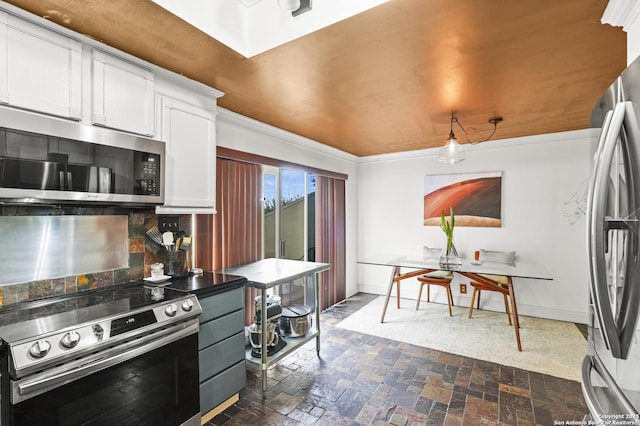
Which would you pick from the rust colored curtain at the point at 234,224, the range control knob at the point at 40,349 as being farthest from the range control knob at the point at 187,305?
the rust colored curtain at the point at 234,224

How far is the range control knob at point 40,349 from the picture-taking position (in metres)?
1.28

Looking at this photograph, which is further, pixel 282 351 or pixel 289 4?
pixel 282 351

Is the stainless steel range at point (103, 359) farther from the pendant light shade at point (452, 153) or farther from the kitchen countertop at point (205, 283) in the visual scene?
the pendant light shade at point (452, 153)

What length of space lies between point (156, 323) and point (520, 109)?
3520mm

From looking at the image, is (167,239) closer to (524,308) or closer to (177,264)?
(177,264)

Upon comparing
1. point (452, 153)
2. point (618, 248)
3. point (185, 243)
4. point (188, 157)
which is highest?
point (452, 153)

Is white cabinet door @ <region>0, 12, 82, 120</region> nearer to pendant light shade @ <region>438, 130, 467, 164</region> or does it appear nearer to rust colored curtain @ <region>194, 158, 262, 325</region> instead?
rust colored curtain @ <region>194, 158, 262, 325</region>

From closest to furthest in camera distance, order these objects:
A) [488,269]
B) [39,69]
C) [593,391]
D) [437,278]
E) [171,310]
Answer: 1. [593,391]
2. [39,69]
3. [171,310]
4. [488,269]
5. [437,278]

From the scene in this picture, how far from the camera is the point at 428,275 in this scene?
14.5 ft

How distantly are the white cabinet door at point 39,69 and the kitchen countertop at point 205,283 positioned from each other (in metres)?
1.20

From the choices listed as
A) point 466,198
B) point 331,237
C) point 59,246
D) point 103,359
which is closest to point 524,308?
point 466,198

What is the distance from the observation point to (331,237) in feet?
15.7

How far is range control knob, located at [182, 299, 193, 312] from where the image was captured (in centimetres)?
190

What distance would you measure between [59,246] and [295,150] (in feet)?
8.77
